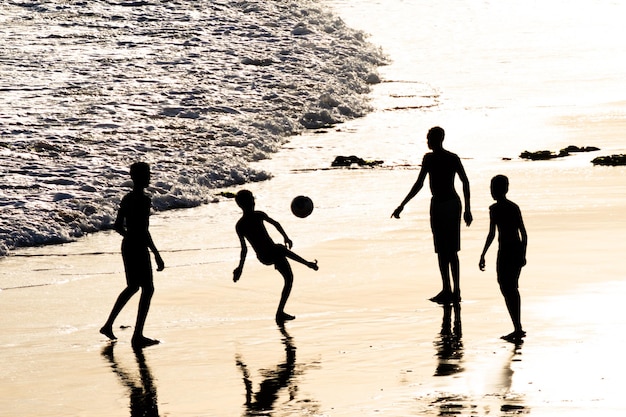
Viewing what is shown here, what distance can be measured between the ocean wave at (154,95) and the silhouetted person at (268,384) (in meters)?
7.16

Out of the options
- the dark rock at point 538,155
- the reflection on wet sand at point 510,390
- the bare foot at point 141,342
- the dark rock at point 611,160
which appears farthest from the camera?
the dark rock at point 538,155

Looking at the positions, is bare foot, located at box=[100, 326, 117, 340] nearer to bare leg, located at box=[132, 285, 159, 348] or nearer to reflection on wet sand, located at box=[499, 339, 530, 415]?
bare leg, located at box=[132, 285, 159, 348]

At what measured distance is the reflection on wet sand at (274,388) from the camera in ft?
24.3

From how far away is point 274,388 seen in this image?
7.92m

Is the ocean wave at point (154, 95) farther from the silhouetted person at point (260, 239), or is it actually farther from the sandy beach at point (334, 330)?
the silhouetted person at point (260, 239)

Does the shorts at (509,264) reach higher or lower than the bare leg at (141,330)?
higher

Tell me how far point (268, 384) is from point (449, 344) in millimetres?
1571

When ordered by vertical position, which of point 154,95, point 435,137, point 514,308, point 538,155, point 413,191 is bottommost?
point 514,308

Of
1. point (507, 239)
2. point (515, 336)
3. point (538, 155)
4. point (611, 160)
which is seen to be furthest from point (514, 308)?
point (538, 155)

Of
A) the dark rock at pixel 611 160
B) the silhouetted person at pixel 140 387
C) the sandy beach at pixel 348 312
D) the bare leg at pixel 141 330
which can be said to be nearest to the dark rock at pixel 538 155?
the sandy beach at pixel 348 312

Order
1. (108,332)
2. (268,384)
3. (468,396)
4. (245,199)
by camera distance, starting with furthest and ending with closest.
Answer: (245,199) → (108,332) → (268,384) → (468,396)

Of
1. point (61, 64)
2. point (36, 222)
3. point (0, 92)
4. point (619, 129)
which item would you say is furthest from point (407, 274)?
point (61, 64)

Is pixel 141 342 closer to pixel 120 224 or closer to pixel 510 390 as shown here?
pixel 120 224

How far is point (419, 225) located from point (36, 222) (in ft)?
17.7
